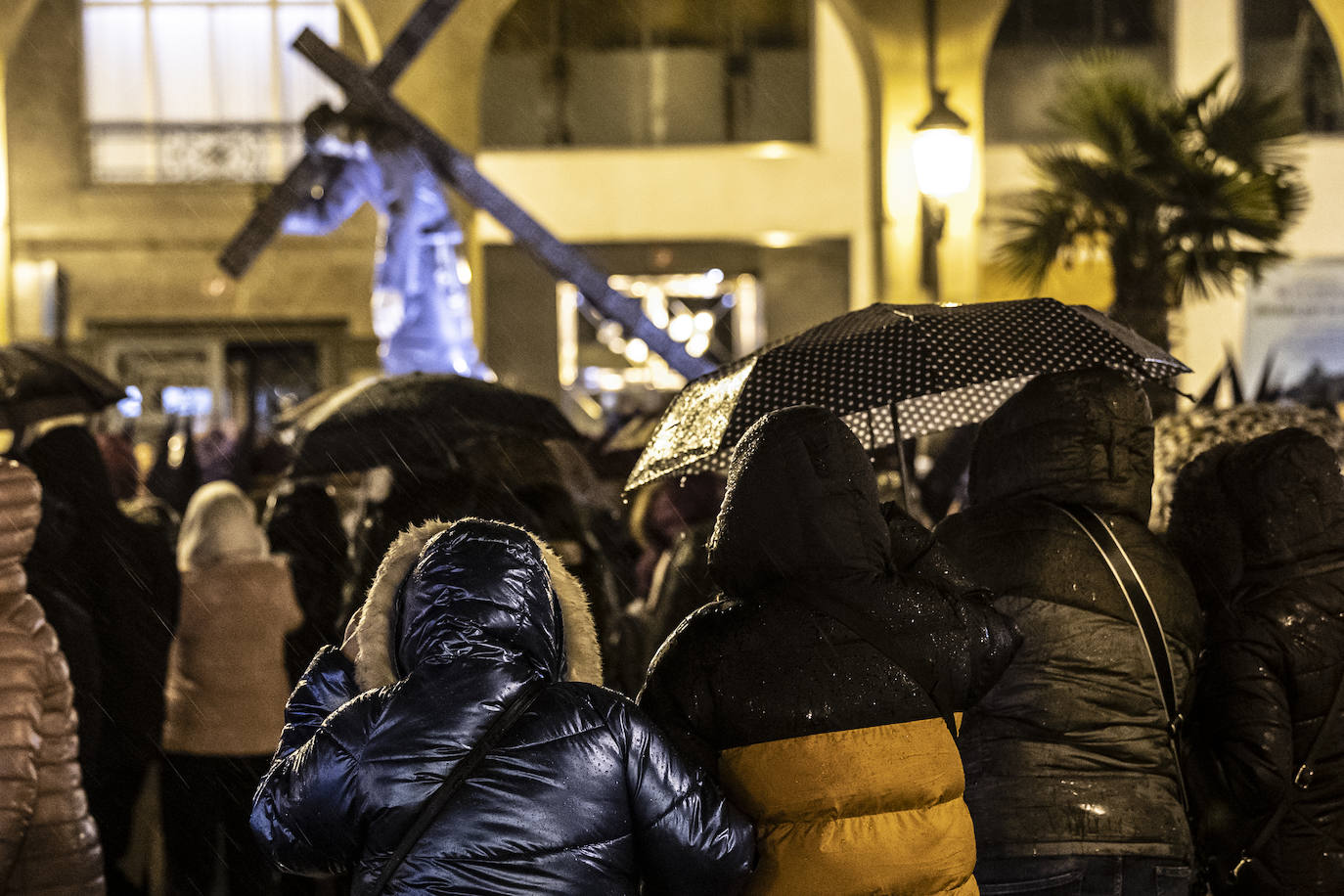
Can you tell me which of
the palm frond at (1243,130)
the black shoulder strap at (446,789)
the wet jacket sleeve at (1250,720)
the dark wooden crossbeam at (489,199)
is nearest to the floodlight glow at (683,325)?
the palm frond at (1243,130)

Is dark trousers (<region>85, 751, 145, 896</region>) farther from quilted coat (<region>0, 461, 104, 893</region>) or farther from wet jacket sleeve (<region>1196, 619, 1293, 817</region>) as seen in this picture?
wet jacket sleeve (<region>1196, 619, 1293, 817</region>)

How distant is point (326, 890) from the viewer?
5.95 meters

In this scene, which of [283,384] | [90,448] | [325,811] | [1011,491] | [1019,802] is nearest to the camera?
[325,811]

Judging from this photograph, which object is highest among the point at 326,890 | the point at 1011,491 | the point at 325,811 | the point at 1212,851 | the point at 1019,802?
the point at 1011,491

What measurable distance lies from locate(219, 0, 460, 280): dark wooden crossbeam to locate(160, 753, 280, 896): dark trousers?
11.8 ft

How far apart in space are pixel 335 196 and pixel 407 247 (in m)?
0.51

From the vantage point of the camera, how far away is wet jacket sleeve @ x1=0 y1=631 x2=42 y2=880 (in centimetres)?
396

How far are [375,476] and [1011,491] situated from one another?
9.05 feet

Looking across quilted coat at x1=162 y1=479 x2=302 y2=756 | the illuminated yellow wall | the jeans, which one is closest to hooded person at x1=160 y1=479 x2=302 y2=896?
quilted coat at x1=162 y1=479 x2=302 y2=756

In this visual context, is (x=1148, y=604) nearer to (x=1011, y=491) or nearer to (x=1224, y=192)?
(x=1011, y=491)

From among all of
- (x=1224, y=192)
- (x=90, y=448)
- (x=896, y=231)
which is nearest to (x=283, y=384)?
→ (x=896, y=231)

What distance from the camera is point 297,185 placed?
8.61 metres

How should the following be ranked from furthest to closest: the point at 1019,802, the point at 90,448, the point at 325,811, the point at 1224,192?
the point at 1224,192 < the point at 90,448 < the point at 1019,802 < the point at 325,811

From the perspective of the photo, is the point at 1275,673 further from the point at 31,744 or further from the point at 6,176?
the point at 6,176
